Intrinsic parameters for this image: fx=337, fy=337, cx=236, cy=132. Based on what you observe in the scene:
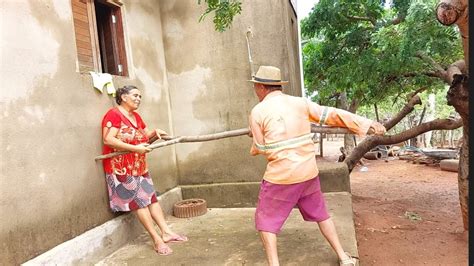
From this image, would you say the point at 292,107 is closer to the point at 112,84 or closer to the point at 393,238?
the point at 112,84

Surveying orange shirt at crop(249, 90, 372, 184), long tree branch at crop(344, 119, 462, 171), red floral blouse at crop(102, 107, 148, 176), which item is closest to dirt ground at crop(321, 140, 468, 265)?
long tree branch at crop(344, 119, 462, 171)

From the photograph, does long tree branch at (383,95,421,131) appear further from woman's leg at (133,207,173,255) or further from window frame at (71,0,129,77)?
window frame at (71,0,129,77)

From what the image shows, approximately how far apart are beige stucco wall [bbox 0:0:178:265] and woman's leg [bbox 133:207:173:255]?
0.44 metres

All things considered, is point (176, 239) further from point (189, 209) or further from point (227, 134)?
point (227, 134)

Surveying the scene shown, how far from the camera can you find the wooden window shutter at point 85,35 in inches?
142

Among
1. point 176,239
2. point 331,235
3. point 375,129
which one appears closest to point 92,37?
point 176,239

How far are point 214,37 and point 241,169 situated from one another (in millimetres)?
2037

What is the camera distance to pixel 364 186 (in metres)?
11.2

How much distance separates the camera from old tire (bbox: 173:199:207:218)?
474cm

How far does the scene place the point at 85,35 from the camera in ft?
12.3

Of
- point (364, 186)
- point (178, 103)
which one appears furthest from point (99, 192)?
point (364, 186)

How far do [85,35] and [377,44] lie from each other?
18.4 feet

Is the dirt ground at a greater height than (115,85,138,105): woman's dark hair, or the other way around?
(115,85,138,105): woman's dark hair

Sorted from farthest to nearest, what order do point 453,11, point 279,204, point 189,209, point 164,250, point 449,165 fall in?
point 449,165 → point 189,209 → point 164,250 → point 279,204 → point 453,11
